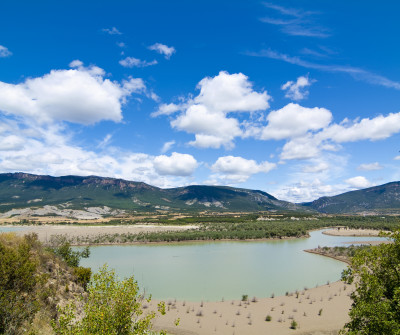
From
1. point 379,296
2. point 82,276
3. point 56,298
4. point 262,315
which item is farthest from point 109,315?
point 82,276

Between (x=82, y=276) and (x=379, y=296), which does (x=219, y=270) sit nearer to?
(x=82, y=276)

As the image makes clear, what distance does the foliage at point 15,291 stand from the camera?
40.1ft

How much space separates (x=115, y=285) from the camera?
9.92 meters

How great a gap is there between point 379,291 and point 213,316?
14482 mm

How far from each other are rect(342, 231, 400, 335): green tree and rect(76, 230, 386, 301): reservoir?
60.4ft

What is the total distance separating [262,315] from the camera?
22.1 m

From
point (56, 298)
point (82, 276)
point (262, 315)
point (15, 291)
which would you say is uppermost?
point (15, 291)

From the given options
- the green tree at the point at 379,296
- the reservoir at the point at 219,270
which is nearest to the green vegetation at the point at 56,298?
the green tree at the point at 379,296

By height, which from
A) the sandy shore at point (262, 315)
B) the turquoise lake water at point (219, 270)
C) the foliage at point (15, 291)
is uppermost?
the foliage at point (15, 291)

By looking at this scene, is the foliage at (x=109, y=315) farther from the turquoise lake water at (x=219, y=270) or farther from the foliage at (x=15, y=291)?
the turquoise lake water at (x=219, y=270)

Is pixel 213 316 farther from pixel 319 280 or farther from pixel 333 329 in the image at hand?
pixel 319 280

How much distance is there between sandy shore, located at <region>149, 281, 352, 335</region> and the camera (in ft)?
64.0

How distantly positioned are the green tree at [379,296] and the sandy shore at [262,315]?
351 inches

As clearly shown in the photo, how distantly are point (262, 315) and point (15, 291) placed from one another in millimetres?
17267
